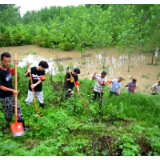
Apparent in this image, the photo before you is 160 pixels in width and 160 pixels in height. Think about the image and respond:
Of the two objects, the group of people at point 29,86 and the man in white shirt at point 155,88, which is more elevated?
the group of people at point 29,86

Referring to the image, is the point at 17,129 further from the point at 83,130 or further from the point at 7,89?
the point at 83,130

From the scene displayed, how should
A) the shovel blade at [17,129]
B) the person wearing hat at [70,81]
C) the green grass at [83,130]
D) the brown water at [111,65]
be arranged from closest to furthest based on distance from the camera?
the green grass at [83,130], the shovel blade at [17,129], the person wearing hat at [70,81], the brown water at [111,65]

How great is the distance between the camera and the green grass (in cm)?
250

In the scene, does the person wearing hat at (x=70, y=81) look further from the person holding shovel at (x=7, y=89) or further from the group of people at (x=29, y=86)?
the person holding shovel at (x=7, y=89)

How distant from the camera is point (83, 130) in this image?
131 inches

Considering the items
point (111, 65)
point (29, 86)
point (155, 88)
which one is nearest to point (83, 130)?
point (29, 86)

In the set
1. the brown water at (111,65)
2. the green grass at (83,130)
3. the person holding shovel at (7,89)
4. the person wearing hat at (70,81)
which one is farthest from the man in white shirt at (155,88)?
the person holding shovel at (7,89)

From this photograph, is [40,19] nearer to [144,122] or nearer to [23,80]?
[23,80]

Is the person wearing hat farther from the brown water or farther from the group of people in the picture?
the brown water

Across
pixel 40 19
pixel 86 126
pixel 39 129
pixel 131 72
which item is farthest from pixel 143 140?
pixel 40 19

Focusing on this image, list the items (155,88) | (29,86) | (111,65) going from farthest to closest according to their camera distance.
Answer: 1. (111,65)
2. (155,88)
3. (29,86)

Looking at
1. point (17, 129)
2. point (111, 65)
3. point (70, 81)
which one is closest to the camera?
point (17, 129)

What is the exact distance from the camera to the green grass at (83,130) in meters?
2.50

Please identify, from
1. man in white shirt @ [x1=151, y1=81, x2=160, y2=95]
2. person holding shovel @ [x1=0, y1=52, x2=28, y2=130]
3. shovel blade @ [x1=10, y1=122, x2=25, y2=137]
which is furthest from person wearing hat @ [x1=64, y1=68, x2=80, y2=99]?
man in white shirt @ [x1=151, y1=81, x2=160, y2=95]
